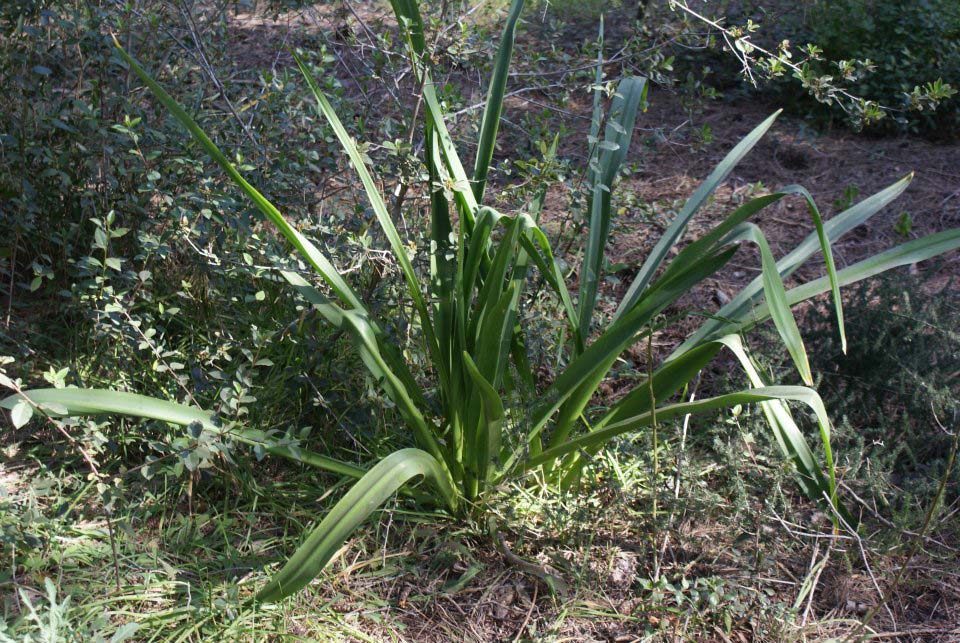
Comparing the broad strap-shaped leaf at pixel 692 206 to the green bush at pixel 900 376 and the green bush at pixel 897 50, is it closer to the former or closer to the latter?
the green bush at pixel 900 376

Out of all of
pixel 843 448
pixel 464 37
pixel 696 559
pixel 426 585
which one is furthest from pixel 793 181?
pixel 426 585

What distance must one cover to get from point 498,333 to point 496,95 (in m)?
0.63


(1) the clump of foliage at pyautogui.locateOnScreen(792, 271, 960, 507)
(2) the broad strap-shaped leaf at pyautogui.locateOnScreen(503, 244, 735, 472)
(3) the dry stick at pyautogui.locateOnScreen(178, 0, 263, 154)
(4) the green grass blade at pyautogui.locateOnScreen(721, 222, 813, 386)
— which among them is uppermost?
(3) the dry stick at pyautogui.locateOnScreen(178, 0, 263, 154)

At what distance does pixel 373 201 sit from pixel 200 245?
0.60 meters

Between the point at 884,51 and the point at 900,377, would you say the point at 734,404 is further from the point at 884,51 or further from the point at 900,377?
the point at 884,51

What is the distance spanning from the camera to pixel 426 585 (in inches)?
81.6

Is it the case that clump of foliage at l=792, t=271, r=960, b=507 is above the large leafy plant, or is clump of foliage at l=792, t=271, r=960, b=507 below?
below

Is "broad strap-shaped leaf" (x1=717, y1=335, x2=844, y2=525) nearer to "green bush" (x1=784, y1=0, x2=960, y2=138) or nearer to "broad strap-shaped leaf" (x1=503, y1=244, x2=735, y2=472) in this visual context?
"broad strap-shaped leaf" (x1=503, y1=244, x2=735, y2=472)

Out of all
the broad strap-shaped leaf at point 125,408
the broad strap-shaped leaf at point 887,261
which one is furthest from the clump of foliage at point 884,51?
the broad strap-shaped leaf at point 125,408

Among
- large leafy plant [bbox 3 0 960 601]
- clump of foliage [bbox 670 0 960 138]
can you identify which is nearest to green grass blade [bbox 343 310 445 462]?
large leafy plant [bbox 3 0 960 601]

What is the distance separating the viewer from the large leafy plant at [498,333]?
5.72 ft

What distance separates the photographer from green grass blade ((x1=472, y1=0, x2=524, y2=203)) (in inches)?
81.4

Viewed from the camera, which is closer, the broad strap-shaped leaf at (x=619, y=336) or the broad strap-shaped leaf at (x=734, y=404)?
the broad strap-shaped leaf at (x=734, y=404)

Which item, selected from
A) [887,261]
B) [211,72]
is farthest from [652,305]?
[211,72]
